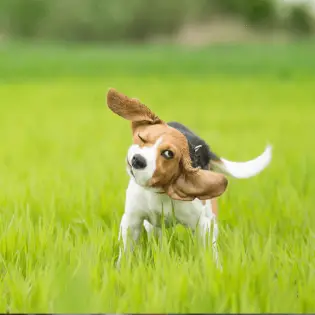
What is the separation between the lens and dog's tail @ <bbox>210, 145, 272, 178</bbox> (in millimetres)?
3068

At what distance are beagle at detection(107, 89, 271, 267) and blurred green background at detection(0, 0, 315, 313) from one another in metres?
0.10

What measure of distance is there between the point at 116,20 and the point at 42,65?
19.1 meters

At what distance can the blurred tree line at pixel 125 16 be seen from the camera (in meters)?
37.3

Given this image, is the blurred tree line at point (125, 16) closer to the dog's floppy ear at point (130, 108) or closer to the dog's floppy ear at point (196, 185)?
the dog's floppy ear at point (130, 108)

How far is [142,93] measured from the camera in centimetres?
1316

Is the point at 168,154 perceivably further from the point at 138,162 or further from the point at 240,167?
the point at 240,167

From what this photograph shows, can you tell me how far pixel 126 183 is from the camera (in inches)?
171

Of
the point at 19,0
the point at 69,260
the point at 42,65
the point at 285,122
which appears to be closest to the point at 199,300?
the point at 69,260

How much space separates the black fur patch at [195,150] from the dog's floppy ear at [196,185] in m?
0.16

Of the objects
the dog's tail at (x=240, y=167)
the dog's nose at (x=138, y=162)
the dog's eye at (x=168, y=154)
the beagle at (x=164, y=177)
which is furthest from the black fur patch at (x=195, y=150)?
the dog's nose at (x=138, y=162)

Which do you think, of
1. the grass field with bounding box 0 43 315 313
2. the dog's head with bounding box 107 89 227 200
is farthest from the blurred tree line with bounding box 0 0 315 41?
the dog's head with bounding box 107 89 227 200

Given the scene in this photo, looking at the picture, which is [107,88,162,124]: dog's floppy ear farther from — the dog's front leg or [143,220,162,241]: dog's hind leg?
[143,220,162,241]: dog's hind leg

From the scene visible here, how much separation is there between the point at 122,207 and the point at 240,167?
824 millimetres

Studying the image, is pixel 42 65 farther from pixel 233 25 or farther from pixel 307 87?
pixel 233 25
